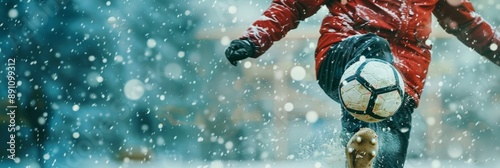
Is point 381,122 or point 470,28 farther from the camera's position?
point 470,28

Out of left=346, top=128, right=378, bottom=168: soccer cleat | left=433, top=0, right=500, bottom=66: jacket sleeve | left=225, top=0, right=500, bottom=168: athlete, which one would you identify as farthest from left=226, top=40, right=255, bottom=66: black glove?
left=433, top=0, right=500, bottom=66: jacket sleeve

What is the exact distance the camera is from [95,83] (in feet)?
8.24

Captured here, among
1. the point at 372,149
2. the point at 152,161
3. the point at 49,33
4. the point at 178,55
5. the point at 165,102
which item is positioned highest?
the point at 49,33

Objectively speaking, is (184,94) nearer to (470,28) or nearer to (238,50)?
(238,50)

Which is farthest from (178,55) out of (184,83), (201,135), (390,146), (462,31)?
(462,31)

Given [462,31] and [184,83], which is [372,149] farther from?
[184,83]

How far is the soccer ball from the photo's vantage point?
1.88m

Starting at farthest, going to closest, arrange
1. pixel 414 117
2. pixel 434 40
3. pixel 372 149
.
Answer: pixel 414 117
pixel 434 40
pixel 372 149

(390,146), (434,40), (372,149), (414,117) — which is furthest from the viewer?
(414,117)

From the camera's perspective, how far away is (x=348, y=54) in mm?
1967

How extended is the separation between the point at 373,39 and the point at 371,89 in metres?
0.16

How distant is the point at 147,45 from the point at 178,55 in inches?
5.0

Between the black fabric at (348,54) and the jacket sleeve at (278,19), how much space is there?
21 cm

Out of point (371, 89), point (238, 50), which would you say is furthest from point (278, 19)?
point (371, 89)
